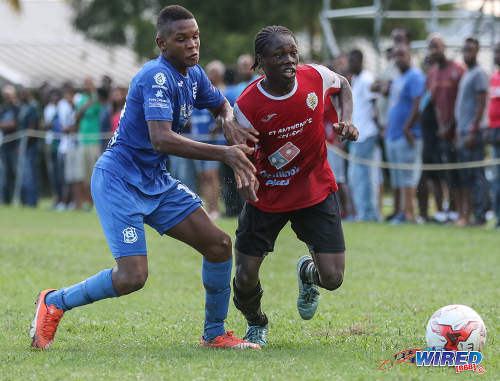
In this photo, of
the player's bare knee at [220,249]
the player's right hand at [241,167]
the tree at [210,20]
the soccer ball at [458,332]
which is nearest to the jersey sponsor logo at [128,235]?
the player's bare knee at [220,249]

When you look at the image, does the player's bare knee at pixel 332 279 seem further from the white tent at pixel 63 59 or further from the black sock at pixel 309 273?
the white tent at pixel 63 59

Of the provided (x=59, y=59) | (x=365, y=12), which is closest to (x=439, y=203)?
(x=365, y=12)

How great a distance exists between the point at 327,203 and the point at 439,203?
296 inches

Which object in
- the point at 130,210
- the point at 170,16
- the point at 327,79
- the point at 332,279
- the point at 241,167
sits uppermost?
the point at 170,16

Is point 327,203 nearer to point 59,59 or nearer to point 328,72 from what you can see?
point 328,72

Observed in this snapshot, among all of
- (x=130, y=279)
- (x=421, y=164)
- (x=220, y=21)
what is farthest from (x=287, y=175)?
(x=220, y=21)

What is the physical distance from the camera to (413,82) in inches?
496

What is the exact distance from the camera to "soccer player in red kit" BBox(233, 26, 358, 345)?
18.7ft

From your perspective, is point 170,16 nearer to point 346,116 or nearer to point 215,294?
point 346,116

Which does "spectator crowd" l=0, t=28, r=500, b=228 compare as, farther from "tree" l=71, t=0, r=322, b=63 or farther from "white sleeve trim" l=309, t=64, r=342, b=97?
"tree" l=71, t=0, r=322, b=63

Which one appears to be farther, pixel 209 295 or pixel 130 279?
pixel 209 295

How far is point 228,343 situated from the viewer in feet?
18.6

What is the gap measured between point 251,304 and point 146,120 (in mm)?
1523

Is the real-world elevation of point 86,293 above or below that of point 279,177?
below
